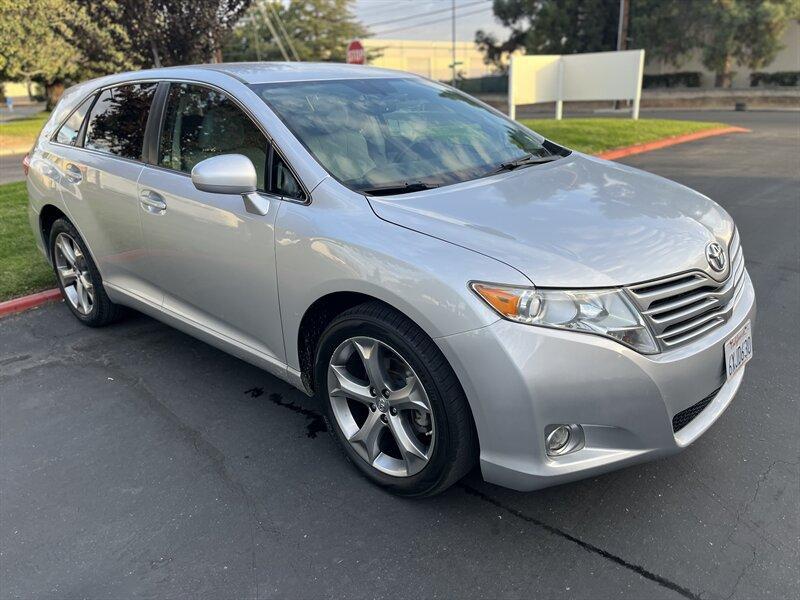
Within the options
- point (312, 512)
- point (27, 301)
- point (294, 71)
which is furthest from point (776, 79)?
point (312, 512)

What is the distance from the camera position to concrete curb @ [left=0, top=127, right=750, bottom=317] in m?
5.00

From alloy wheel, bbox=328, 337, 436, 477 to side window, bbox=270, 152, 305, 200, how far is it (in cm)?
73

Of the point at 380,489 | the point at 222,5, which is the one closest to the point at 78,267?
the point at 380,489

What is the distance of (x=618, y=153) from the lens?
12008 mm

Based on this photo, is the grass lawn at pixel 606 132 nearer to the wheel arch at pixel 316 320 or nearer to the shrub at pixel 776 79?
the wheel arch at pixel 316 320

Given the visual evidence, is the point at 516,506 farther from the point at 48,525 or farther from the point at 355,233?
the point at 48,525

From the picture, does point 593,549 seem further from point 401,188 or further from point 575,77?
point 575,77

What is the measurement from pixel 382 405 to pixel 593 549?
3.21ft

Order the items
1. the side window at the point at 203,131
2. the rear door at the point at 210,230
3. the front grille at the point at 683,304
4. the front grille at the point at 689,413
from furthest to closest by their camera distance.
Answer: the side window at the point at 203,131
the rear door at the point at 210,230
the front grille at the point at 689,413
the front grille at the point at 683,304

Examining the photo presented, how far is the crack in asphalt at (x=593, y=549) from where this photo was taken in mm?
2174

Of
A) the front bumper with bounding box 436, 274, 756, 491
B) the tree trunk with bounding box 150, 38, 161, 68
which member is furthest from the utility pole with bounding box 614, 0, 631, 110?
the front bumper with bounding box 436, 274, 756, 491

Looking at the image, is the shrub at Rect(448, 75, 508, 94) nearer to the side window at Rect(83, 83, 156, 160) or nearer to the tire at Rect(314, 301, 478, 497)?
the side window at Rect(83, 83, 156, 160)

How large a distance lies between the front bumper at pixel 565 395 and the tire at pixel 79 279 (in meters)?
3.07

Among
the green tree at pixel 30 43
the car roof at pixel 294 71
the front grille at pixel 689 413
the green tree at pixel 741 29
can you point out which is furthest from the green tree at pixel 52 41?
the green tree at pixel 741 29
